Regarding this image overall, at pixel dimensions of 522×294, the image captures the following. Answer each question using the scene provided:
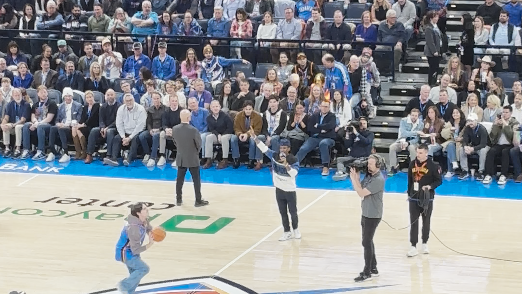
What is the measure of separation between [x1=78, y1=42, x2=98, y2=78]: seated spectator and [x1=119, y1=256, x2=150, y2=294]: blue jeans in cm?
1212

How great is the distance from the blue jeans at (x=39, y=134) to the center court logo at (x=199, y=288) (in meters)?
9.62

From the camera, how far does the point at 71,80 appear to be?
2184 centimetres

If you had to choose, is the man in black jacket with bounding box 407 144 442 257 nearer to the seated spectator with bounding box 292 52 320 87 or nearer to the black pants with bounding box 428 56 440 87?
the seated spectator with bounding box 292 52 320 87

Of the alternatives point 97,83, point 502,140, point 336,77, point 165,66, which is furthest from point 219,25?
point 502,140

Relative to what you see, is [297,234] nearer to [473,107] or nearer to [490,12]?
[473,107]

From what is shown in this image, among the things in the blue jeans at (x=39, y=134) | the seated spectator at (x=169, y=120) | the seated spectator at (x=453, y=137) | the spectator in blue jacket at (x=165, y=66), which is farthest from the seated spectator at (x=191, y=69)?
the seated spectator at (x=453, y=137)

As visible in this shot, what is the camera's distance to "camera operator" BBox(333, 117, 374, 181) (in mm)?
18875

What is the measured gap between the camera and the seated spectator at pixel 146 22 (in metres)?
23.1

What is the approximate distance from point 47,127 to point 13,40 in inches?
157

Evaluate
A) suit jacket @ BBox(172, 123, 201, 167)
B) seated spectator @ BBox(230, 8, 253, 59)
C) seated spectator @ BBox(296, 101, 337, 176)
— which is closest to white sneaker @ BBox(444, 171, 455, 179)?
seated spectator @ BBox(296, 101, 337, 176)

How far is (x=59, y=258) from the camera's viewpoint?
1334 cm

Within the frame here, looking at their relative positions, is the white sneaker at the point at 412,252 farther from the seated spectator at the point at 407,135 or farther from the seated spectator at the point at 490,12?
the seated spectator at the point at 490,12

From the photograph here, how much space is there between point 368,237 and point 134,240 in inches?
128

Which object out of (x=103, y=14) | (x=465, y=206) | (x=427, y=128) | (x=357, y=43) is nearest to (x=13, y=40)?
(x=103, y=14)
